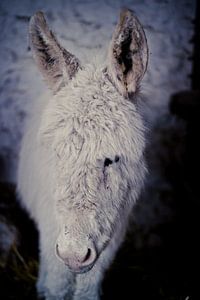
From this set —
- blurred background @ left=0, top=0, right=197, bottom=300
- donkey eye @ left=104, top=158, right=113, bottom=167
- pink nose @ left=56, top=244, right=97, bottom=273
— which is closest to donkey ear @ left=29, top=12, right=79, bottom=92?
donkey eye @ left=104, top=158, right=113, bottom=167

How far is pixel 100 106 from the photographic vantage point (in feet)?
7.02

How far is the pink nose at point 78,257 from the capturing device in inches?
73.4

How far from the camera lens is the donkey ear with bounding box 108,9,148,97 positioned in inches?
78.7

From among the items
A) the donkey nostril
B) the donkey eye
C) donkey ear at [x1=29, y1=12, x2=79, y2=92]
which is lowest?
the donkey nostril

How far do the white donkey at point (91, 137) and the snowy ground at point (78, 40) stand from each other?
149cm

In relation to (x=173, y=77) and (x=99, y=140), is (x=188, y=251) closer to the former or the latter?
(x=173, y=77)

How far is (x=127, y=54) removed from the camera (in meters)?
2.18

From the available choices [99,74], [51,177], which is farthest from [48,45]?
[51,177]

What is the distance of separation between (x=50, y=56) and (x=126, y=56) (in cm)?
46

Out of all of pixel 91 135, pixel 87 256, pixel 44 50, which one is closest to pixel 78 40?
pixel 44 50

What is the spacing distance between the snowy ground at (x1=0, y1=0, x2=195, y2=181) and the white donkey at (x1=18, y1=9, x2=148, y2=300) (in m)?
1.49

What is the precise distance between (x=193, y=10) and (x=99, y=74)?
2293 mm

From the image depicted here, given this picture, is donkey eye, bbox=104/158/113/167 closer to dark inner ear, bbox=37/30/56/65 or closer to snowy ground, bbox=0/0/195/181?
dark inner ear, bbox=37/30/56/65

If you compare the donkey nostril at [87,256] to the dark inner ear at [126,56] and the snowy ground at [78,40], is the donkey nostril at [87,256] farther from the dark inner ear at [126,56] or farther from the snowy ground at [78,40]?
the snowy ground at [78,40]
